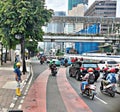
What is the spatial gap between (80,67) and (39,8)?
7.77 meters

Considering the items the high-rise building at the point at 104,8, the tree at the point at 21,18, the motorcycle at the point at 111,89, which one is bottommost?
the motorcycle at the point at 111,89

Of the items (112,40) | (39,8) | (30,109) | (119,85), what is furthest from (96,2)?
(30,109)

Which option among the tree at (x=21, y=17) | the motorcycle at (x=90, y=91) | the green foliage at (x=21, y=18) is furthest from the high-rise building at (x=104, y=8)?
the motorcycle at (x=90, y=91)

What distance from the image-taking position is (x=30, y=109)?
11.7 meters

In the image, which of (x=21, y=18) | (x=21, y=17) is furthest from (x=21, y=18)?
(x=21, y=17)

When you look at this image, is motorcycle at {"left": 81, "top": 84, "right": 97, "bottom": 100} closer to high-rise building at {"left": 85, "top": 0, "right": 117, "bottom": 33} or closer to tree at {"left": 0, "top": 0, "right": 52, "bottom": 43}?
tree at {"left": 0, "top": 0, "right": 52, "bottom": 43}

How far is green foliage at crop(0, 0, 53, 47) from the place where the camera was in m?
27.8

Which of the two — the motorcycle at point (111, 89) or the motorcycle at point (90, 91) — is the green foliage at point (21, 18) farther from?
the motorcycle at point (90, 91)

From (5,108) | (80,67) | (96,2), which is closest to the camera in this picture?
(5,108)

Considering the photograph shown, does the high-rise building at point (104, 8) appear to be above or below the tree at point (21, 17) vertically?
above

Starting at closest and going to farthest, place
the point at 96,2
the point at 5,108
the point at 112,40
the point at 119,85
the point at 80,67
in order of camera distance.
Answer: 1. the point at 5,108
2. the point at 119,85
3. the point at 80,67
4. the point at 112,40
5. the point at 96,2

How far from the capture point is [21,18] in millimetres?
27781

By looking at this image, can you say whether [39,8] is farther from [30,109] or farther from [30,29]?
[30,109]

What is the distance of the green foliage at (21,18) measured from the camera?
27.8 metres
